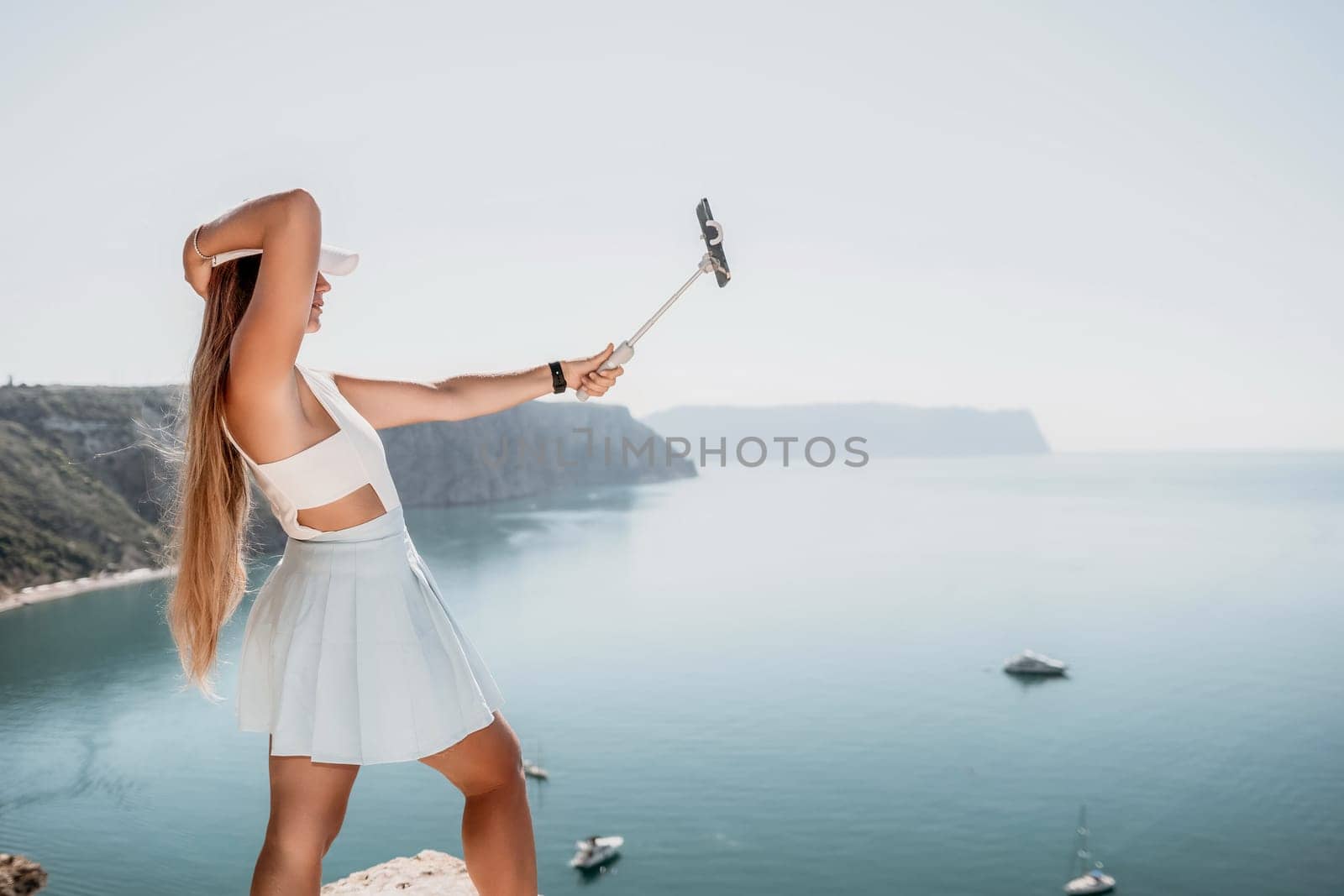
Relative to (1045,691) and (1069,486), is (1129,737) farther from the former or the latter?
(1069,486)

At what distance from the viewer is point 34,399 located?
198 ft

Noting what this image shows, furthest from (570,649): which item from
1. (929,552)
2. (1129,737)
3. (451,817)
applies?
(929,552)

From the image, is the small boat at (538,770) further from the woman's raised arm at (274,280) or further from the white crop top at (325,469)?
the woman's raised arm at (274,280)

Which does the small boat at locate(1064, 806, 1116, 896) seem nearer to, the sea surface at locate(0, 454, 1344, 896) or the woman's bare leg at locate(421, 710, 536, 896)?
the sea surface at locate(0, 454, 1344, 896)

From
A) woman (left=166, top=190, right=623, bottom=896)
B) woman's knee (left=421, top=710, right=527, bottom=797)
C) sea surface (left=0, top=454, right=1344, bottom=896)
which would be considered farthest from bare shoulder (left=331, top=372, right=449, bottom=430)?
sea surface (left=0, top=454, right=1344, bottom=896)

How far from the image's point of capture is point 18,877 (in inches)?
655

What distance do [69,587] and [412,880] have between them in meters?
55.4

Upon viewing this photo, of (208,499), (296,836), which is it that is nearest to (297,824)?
(296,836)

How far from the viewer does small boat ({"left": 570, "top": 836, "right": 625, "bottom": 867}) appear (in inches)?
941

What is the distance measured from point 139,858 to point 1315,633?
163 ft

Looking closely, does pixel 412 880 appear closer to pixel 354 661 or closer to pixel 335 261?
pixel 354 661

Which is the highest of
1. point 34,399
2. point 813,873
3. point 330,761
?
point 34,399

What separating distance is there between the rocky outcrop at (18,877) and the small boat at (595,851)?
1193cm

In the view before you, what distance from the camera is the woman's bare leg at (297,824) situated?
1.75 m
